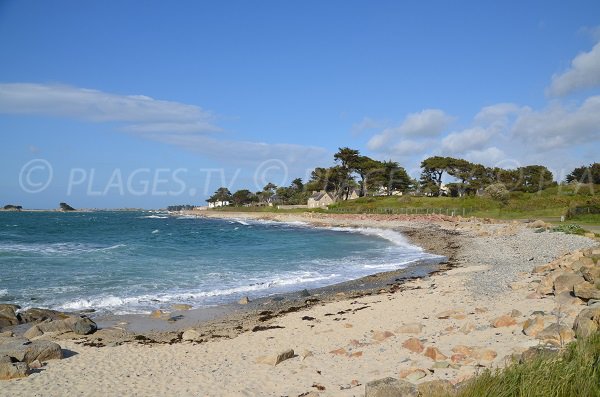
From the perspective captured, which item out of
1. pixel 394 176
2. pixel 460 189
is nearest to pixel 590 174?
pixel 460 189

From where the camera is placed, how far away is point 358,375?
285 inches

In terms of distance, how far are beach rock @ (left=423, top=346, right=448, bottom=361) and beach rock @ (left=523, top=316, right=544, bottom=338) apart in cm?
155

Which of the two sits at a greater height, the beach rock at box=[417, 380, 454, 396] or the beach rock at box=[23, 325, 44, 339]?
the beach rock at box=[417, 380, 454, 396]

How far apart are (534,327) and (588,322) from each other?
1544 mm

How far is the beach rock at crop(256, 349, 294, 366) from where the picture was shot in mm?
8180

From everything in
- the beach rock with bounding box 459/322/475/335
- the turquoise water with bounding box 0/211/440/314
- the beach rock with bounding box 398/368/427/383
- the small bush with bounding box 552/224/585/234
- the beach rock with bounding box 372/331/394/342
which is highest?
the small bush with bounding box 552/224/585/234

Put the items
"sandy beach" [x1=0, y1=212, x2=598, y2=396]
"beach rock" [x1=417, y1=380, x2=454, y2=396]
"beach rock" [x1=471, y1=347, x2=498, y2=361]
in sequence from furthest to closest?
1. "sandy beach" [x1=0, y1=212, x2=598, y2=396]
2. "beach rock" [x1=471, y1=347, x2=498, y2=361]
3. "beach rock" [x1=417, y1=380, x2=454, y2=396]

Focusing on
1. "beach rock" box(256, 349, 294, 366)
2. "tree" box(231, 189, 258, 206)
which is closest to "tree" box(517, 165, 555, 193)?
"beach rock" box(256, 349, 294, 366)

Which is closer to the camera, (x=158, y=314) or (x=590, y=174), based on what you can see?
(x=158, y=314)

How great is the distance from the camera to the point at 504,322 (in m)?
8.55

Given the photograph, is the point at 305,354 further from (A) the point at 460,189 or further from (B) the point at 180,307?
(A) the point at 460,189

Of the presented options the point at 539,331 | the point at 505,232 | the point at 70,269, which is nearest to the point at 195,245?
the point at 70,269

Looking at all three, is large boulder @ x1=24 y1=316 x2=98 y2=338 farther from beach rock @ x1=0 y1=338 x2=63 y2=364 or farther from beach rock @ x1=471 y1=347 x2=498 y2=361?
beach rock @ x1=471 y1=347 x2=498 y2=361

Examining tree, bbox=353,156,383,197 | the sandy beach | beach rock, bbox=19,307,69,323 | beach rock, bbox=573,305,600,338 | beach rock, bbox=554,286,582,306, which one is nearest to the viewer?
beach rock, bbox=573,305,600,338
